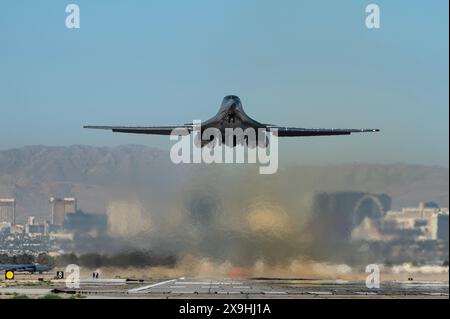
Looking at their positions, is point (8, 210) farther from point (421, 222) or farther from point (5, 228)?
point (421, 222)

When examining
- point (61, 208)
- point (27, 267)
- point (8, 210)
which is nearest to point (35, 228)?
point (61, 208)

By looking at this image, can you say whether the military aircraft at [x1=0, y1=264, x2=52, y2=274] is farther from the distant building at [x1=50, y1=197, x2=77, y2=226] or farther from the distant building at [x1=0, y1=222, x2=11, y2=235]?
the distant building at [x1=50, y1=197, x2=77, y2=226]

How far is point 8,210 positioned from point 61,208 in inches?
183

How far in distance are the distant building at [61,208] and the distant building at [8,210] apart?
3.28 meters

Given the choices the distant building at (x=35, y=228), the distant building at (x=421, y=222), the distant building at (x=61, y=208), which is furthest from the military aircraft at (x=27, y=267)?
the distant building at (x=421, y=222)

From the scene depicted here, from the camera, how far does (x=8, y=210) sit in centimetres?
8119

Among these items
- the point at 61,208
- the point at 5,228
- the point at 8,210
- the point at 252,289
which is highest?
the point at 61,208

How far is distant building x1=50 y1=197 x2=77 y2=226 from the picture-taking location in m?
78.6
